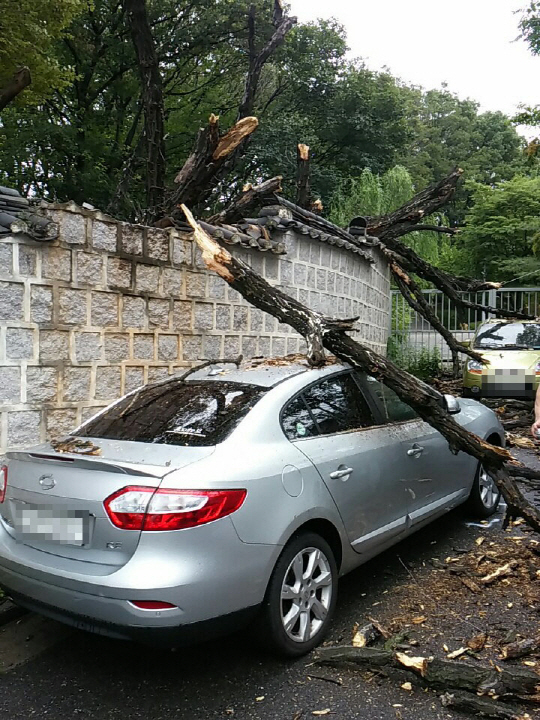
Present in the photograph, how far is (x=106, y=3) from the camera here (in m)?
19.0

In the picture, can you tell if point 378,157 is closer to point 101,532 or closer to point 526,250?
point 526,250

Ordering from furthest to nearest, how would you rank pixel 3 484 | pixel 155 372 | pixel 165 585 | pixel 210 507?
1. pixel 155 372
2. pixel 3 484
3. pixel 210 507
4. pixel 165 585

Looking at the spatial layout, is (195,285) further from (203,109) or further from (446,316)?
(203,109)

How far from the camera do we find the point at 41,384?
17.1 feet

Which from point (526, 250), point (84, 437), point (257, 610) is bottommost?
point (257, 610)

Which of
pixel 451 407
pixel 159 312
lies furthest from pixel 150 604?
pixel 159 312

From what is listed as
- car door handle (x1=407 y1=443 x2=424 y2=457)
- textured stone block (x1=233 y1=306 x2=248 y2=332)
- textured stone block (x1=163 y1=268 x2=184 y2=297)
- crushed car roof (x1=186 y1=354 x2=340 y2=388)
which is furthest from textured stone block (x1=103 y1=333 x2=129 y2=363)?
car door handle (x1=407 y1=443 x2=424 y2=457)

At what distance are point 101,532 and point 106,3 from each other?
20.4 meters

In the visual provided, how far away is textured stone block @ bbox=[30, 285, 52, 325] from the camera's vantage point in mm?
5137

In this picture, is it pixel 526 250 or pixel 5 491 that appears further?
pixel 526 250

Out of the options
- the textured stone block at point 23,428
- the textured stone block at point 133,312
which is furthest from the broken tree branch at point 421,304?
the textured stone block at point 23,428

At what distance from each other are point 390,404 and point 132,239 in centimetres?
298

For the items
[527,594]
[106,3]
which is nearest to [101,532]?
[527,594]

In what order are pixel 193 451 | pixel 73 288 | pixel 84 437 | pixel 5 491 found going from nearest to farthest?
pixel 193 451, pixel 5 491, pixel 84 437, pixel 73 288
